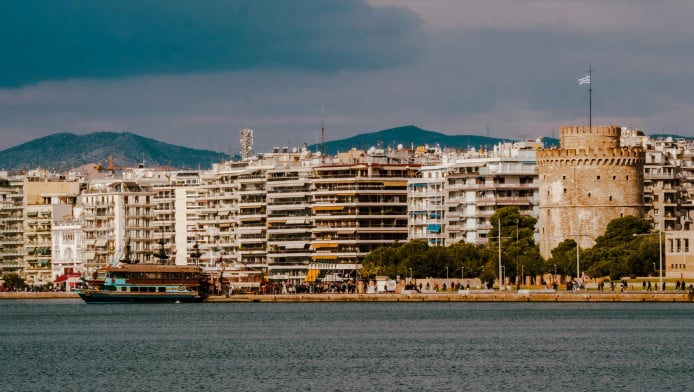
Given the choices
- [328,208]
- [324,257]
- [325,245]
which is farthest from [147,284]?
[328,208]

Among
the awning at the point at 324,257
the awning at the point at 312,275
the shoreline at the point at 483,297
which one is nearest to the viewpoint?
the shoreline at the point at 483,297

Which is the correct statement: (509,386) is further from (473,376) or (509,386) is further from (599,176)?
(599,176)

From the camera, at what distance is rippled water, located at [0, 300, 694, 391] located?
5834 cm

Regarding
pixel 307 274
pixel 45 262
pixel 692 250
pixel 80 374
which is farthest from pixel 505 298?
pixel 45 262

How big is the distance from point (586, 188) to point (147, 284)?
111 feet

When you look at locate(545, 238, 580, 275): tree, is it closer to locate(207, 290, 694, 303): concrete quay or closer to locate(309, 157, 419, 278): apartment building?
locate(207, 290, 694, 303): concrete quay

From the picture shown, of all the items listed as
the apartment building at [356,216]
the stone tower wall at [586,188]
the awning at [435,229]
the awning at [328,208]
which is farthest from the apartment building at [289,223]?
the stone tower wall at [586,188]

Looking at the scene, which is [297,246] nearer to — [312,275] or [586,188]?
[312,275]

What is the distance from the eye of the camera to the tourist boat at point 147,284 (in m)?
132

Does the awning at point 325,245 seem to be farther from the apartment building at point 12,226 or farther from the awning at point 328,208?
the apartment building at point 12,226

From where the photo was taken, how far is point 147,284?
13275 centimetres

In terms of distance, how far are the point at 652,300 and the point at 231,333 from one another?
2927 cm

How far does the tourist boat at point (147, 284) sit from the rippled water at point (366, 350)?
67.3ft

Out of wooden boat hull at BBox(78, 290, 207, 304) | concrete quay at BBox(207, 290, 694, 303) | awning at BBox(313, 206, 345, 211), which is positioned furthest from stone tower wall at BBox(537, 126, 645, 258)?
awning at BBox(313, 206, 345, 211)
